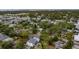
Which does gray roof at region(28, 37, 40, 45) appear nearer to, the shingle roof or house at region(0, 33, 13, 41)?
the shingle roof

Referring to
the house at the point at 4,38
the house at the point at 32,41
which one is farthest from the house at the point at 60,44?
the house at the point at 4,38

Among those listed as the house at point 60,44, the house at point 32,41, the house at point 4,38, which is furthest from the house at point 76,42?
the house at point 4,38

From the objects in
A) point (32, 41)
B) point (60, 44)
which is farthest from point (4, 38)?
point (60, 44)

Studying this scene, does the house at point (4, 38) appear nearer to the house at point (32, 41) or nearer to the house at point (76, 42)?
the house at point (32, 41)

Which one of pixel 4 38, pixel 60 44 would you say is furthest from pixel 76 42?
pixel 4 38

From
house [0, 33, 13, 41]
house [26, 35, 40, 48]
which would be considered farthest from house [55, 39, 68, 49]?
house [0, 33, 13, 41]

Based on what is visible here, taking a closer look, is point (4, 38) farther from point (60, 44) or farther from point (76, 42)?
point (76, 42)

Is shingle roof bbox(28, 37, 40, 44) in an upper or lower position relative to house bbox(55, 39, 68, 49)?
upper

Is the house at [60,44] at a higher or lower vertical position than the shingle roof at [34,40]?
lower
